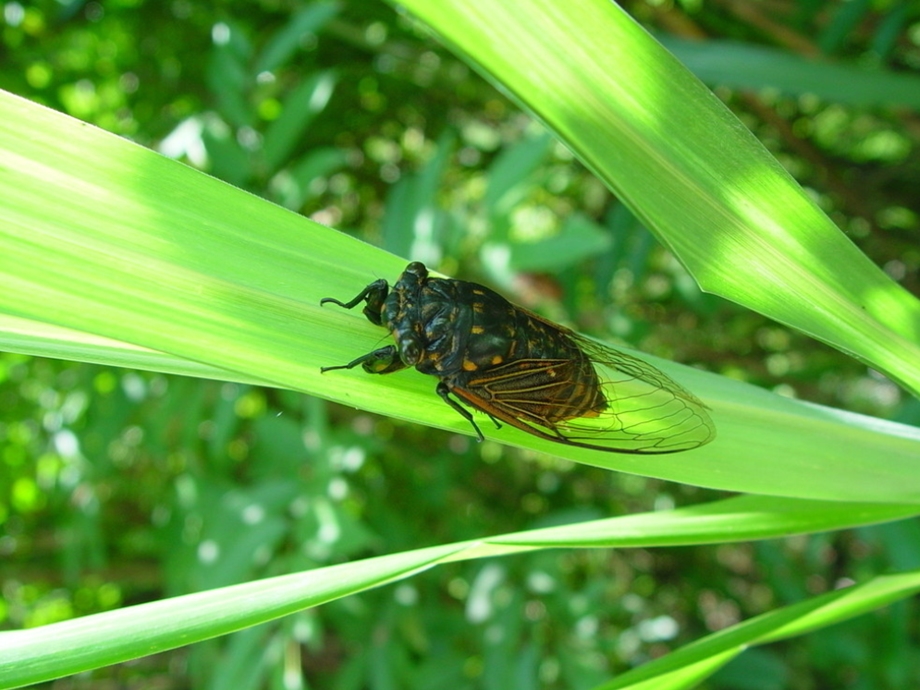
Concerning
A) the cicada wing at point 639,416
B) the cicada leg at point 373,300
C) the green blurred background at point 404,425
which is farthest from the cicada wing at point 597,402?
the green blurred background at point 404,425

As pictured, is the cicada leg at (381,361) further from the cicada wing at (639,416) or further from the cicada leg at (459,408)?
the cicada wing at (639,416)

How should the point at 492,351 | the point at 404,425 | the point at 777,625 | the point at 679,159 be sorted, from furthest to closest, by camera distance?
the point at 404,425 → the point at 492,351 → the point at 777,625 → the point at 679,159

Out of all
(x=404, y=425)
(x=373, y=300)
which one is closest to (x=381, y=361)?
(x=373, y=300)

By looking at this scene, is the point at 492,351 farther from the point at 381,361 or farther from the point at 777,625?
the point at 777,625

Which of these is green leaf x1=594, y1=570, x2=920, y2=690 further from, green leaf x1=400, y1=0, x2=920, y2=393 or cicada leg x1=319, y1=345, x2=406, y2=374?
cicada leg x1=319, y1=345, x2=406, y2=374

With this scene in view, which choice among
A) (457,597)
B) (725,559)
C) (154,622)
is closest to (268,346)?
(154,622)

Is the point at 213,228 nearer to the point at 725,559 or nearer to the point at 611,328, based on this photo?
the point at 611,328

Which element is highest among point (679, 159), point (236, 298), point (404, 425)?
point (679, 159)
